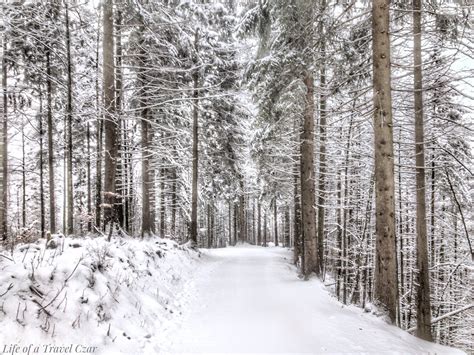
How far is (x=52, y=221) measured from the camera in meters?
12.4

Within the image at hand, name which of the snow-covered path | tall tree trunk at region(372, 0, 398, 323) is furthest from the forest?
the snow-covered path

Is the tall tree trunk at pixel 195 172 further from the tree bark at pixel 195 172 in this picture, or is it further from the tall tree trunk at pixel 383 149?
the tall tree trunk at pixel 383 149

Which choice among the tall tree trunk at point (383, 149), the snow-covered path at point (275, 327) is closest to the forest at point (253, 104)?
the tall tree trunk at point (383, 149)

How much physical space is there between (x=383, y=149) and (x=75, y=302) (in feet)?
21.1

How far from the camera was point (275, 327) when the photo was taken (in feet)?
18.6

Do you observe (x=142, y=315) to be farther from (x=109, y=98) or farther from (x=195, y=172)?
(x=195, y=172)

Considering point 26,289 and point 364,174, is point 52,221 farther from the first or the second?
point 364,174

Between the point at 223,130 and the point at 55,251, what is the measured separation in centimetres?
1463

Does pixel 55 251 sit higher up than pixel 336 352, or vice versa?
pixel 55 251

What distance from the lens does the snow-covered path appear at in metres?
4.76

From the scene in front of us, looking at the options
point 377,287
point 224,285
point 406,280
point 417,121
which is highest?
point 417,121

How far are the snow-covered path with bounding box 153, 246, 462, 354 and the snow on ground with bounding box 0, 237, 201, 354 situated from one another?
1.73 feet

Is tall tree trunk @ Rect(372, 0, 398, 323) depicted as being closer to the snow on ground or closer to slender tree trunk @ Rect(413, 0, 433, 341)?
slender tree trunk @ Rect(413, 0, 433, 341)

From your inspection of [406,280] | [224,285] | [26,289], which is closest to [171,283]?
[224,285]
